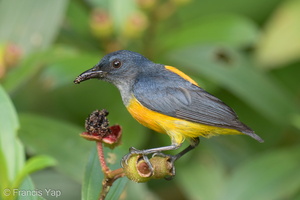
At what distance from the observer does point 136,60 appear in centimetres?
303

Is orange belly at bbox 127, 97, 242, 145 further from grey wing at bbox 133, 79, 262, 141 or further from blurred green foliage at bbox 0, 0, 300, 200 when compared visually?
blurred green foliage at bbox 0, 0, 300, 200

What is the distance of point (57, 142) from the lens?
12.6 ft

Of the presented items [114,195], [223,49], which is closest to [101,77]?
[114,195]

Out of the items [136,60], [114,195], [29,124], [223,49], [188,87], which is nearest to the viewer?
[114,195]

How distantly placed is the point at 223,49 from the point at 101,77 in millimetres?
1943

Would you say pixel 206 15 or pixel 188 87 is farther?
pixel 206 15

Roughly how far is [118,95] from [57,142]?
825 millimetres

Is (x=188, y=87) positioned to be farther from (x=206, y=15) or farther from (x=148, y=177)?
(x=206, y=15)

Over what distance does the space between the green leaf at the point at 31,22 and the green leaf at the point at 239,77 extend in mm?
948

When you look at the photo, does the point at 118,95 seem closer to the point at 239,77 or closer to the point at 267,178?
the point at 239,77

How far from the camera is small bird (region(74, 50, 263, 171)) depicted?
2.79 metres

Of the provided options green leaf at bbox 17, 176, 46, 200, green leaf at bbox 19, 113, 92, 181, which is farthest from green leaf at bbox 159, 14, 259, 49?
green leaf at bbox 17, 176, 46, 200

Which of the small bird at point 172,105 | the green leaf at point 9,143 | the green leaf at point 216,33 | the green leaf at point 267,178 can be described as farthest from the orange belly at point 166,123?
the green leaf at point 216,33

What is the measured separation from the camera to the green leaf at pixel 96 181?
2371 mm
